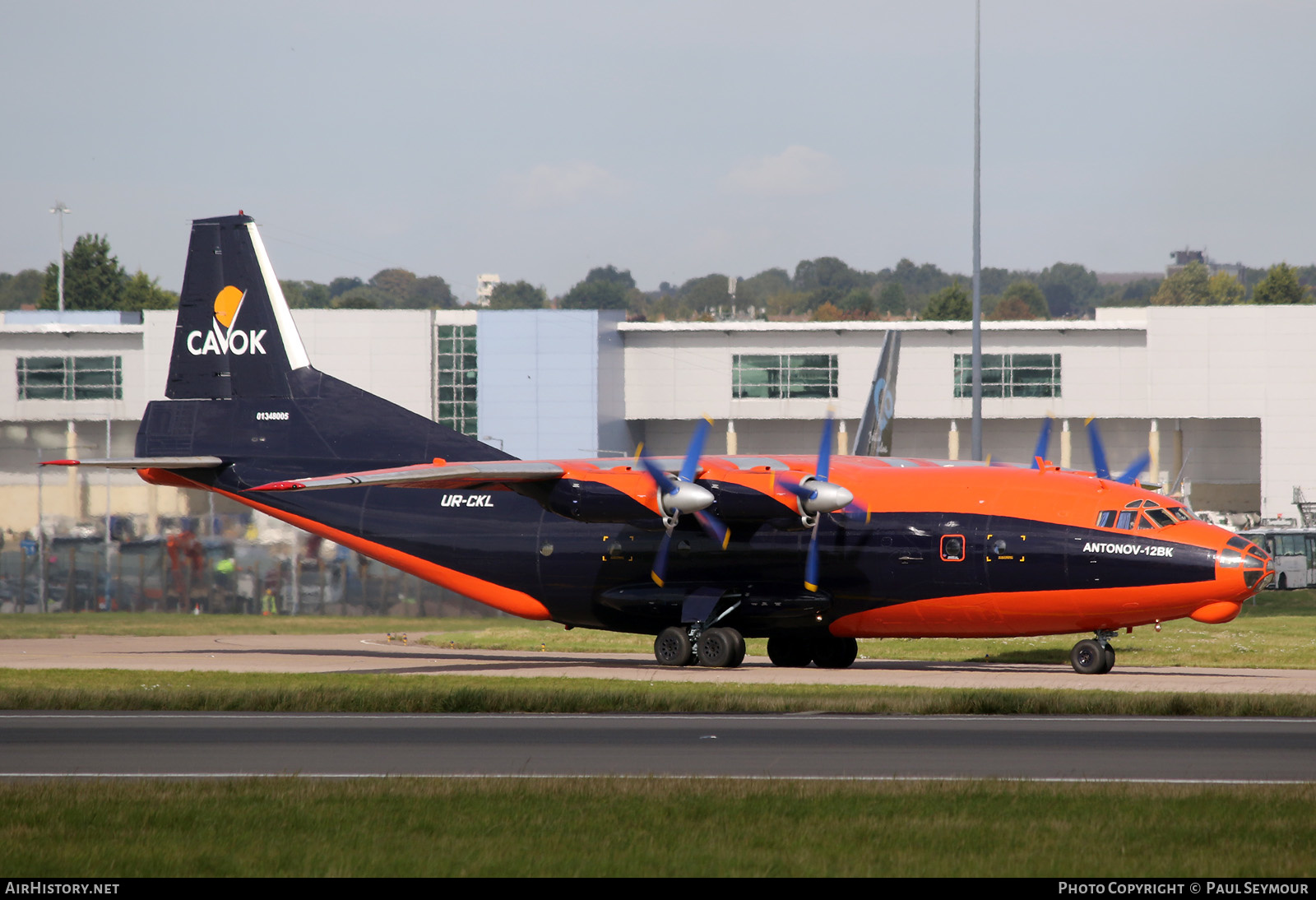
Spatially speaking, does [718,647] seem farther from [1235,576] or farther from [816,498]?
[1235,576]

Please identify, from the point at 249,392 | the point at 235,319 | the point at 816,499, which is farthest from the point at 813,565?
the point at 235,319

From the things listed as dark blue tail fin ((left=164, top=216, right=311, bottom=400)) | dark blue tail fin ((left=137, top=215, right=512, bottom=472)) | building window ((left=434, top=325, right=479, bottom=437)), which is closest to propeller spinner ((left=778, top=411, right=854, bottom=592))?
dark blue tail fin ((left=137, top=215, right=512, bottom=472))

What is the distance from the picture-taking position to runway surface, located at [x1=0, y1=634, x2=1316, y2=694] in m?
26.2

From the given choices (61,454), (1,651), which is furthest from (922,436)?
(1,651)

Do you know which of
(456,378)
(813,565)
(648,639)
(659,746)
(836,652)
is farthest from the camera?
(456,378)

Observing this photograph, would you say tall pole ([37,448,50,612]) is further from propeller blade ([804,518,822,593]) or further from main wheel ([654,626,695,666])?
Answer: propeller blade ([804,518,822,593])

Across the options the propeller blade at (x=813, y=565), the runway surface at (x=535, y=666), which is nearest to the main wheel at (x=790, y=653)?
the runway surface at (x=535, y=666)

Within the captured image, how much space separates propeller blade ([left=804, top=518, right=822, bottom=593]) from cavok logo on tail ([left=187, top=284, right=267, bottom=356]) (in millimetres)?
14449

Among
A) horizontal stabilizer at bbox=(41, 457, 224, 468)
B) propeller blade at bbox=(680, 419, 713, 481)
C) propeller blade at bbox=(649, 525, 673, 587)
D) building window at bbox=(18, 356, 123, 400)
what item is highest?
building window at bbox=(18, 356, 123, 400)

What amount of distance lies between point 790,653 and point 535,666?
5.70 m

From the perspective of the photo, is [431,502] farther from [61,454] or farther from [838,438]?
[838,438]

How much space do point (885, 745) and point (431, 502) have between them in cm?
1705

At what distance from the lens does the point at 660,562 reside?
29.4m

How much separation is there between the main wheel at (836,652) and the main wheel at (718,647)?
2.59 m
